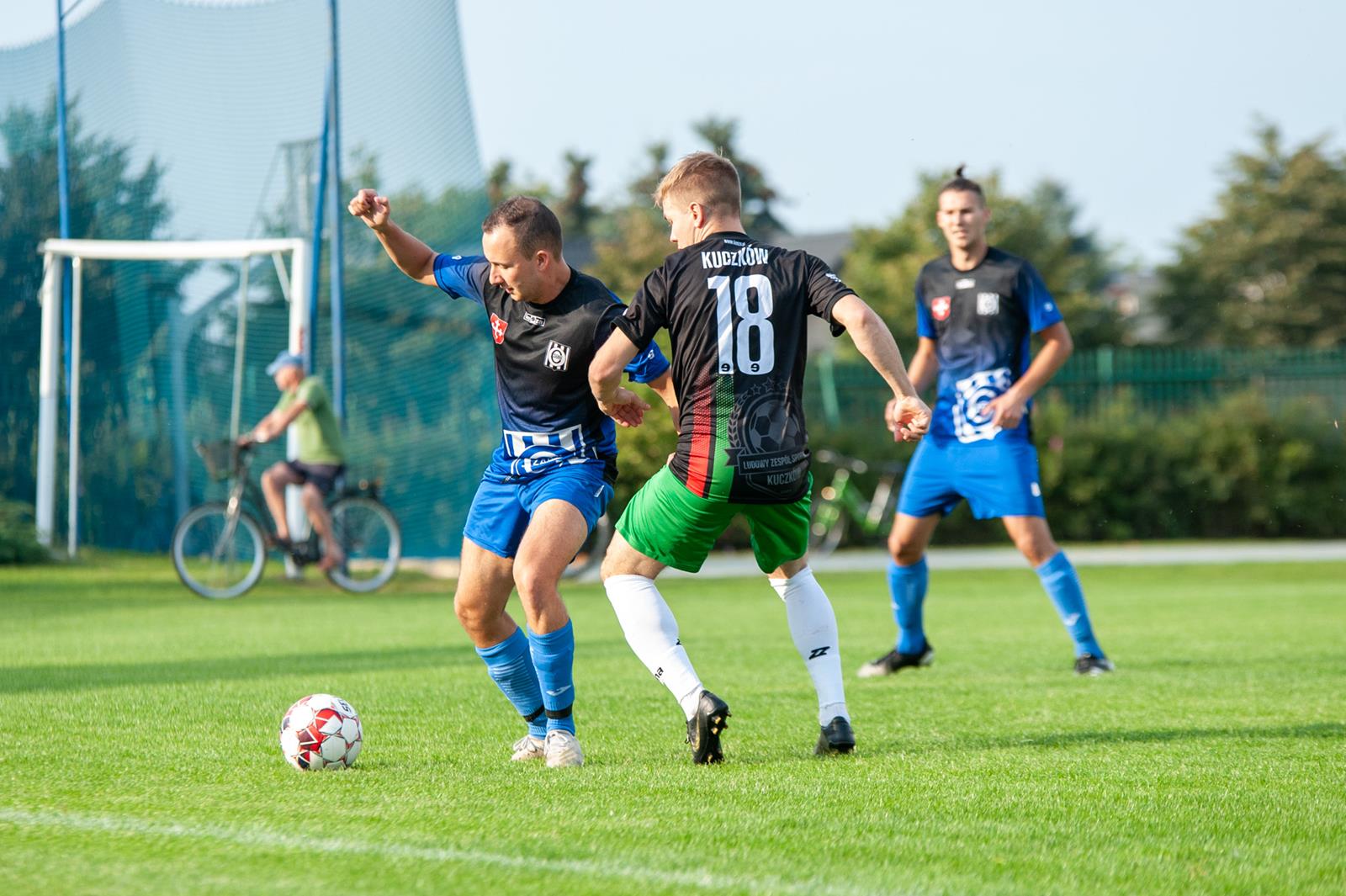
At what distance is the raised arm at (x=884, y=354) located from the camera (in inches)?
175

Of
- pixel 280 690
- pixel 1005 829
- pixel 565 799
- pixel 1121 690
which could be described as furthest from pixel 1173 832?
pixel 280 690

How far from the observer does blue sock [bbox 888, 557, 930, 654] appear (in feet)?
25.0

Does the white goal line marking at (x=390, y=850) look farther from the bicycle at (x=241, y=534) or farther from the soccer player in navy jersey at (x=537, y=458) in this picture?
the bicycle at (x=241, y=534)

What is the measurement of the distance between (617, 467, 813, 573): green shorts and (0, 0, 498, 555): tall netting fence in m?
11.6

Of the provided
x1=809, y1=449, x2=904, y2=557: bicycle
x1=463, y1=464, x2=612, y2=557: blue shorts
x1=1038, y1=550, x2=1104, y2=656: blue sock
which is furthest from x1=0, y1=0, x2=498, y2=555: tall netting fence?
x1=463, y1=464, x2=612, y2=557: blue shorts

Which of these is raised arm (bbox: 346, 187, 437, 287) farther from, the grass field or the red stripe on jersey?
the grass field

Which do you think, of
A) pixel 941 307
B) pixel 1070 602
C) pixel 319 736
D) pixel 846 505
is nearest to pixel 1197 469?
pixel 846 505

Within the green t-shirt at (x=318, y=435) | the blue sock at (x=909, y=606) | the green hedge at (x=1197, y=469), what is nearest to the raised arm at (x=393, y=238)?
the blue sock at (x=909, y=606)

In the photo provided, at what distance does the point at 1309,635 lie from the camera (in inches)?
379

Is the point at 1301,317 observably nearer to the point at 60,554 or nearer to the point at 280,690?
the point at 60,554

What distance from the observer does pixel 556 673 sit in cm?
481

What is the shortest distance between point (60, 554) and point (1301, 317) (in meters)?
39.2

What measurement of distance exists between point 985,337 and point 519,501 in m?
3.41

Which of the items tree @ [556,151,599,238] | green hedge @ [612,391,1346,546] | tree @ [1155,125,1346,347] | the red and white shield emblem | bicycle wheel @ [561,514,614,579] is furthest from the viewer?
tree @ [556,151,599,238]
